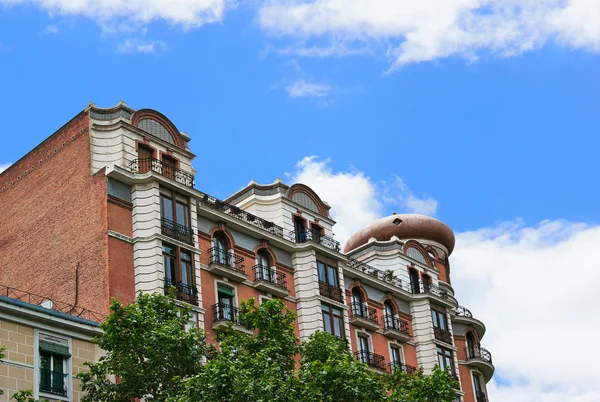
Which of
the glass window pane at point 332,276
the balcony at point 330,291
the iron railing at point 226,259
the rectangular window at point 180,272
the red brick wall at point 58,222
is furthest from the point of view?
the glass window pane at point 332,276

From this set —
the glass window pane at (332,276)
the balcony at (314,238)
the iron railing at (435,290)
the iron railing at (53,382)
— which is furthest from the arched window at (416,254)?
Result: the iron railing at (53,382)

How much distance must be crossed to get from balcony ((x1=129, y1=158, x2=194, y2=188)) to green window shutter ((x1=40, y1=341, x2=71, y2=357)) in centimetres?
1036

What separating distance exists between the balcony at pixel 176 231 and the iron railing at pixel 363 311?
11674mm

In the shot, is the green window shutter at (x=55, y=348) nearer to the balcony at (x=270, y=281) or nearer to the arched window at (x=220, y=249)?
the arched window at (x=220, y=249)

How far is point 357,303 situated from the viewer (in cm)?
5453

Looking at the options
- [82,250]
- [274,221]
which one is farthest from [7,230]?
[274,221]

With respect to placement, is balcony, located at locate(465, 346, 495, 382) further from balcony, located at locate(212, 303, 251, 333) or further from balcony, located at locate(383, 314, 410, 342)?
balcony, located at locate(212, 303, 251, 333)

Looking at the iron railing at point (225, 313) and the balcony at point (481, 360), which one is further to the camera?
the balcony at point (481, 360)

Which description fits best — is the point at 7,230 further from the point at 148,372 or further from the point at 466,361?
the point at 466,361

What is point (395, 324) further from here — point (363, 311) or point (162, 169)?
point (162, 169)

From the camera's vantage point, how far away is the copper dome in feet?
214

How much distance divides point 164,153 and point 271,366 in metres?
15.9

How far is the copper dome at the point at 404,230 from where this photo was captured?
6512cm

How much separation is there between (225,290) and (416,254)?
60.2 ft
